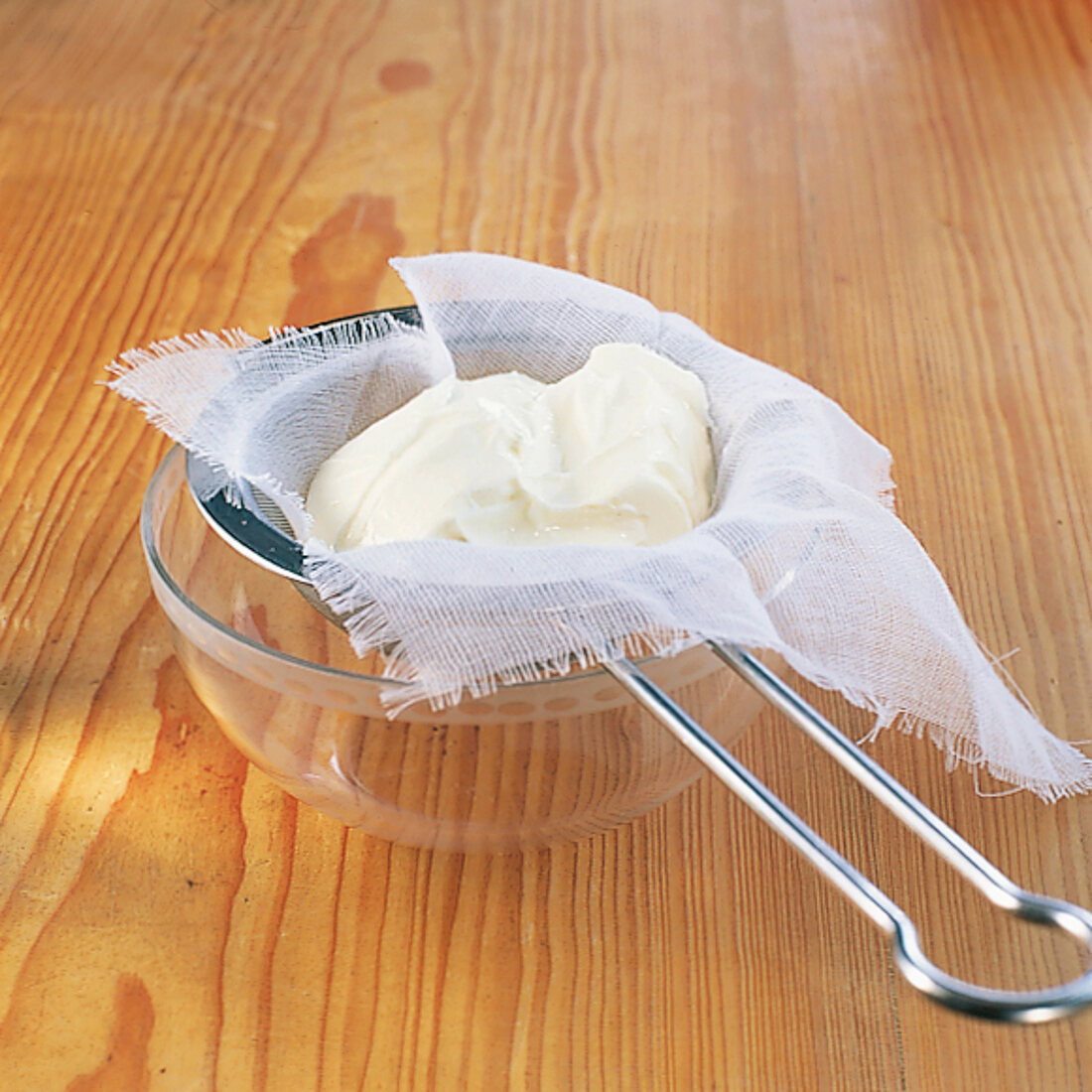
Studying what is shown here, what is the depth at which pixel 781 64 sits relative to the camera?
99 cm

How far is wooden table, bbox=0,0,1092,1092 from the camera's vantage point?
1.32 feet

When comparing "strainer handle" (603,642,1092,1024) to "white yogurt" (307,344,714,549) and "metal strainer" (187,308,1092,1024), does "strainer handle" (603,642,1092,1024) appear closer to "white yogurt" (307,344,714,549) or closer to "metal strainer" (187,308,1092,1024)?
"metal strainer" (187,308,1092,1024)

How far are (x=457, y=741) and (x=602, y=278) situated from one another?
44 cm

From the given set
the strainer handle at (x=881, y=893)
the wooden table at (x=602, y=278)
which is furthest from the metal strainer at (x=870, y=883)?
the wooden table at (x=602, y=278)

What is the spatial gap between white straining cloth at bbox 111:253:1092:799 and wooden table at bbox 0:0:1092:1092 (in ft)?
0.28

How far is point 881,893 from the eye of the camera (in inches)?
11.1

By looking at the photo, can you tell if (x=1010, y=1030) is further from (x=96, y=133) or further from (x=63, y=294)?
(x=96, y=133)

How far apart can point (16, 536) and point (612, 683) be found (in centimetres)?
34

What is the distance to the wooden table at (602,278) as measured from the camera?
0.40 metres

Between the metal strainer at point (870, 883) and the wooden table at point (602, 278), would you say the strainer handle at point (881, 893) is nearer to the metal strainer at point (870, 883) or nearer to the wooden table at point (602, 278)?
the metal strainer at point (870, 883)

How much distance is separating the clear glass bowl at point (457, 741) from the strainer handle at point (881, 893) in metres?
0.05

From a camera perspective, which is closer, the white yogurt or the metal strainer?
the metal strainer

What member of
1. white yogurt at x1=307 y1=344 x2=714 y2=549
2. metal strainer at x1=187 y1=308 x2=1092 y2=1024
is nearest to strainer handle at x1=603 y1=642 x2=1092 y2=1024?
metal strainer at x1=187 y1=308 x2=1092 y2=1024

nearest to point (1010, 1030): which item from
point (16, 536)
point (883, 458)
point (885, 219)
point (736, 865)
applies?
point (736, 865)
